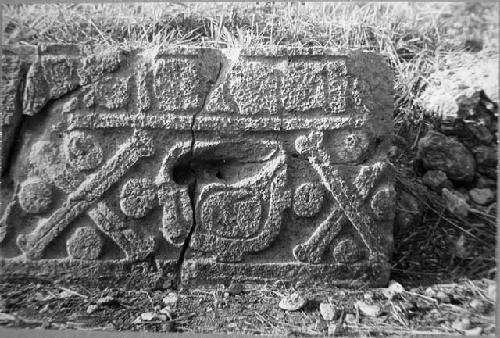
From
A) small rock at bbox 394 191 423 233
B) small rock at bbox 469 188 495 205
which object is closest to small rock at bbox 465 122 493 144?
small rock at bbox 469 188 495 205

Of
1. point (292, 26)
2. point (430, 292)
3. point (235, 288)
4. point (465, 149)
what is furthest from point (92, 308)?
point (465, 149)

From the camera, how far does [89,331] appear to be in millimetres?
1744

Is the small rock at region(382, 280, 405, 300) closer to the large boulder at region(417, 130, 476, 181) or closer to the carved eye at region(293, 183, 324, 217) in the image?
the carved eye at region(293, 183, 324, 217)

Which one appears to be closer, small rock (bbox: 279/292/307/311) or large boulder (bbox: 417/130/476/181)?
A: small rock (bbox: 279/292/307/311)

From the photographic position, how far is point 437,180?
2477mm

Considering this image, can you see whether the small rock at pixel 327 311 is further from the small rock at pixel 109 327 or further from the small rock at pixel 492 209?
the small rock at pixel 492 209

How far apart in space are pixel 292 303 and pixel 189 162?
2.31ft

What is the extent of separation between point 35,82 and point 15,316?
2.94 ft

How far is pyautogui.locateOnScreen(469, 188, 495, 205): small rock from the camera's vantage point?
247 cm

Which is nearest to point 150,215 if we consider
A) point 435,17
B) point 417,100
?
point 417,100

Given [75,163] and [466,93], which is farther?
[466,93]

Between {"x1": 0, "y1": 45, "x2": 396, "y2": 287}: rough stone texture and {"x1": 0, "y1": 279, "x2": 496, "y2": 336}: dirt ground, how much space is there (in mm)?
69

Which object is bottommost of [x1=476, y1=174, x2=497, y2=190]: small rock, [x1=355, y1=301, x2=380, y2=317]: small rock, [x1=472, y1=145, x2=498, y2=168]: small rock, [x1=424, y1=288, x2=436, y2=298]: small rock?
[x1=355, y1=301, x2=380, y2=317]: small rock

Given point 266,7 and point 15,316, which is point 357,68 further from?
point 15,316
